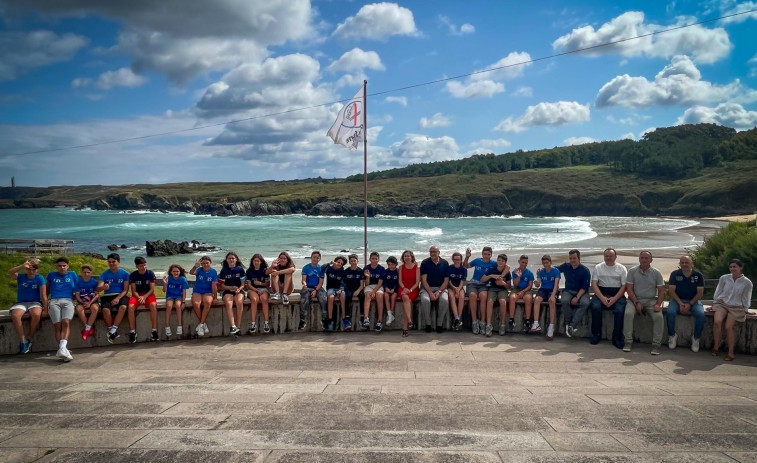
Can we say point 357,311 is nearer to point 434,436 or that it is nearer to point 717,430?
point 434,436

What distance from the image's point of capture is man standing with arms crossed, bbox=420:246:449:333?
9070 millimetres

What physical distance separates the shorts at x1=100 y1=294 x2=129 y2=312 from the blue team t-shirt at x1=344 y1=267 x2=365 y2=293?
3894 millimetres

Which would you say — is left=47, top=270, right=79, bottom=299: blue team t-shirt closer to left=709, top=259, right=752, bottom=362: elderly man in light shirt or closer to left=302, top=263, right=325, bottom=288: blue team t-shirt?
left=302, top=263, right=325, bottom=288: blue team t-shirt

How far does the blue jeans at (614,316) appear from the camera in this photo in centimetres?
817

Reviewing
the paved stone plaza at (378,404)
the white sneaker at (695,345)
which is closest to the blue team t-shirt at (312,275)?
the paved stone plaza at (378,404)

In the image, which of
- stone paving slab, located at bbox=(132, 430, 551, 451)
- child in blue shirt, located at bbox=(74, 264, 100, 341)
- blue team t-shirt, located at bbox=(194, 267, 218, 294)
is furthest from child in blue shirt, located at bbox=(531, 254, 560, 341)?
child in blue shirt, located at bbox=(74, 264, 100, 341)

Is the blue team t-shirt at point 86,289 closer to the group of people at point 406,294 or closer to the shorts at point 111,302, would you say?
the group of people at point 406,294

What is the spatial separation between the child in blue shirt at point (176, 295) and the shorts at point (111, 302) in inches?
26.8

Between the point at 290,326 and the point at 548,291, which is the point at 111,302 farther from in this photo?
the point at 548,291

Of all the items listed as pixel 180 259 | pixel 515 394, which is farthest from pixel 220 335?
pixel 180 259

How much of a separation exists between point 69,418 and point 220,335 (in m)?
3.99

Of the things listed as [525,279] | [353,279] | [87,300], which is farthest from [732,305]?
[87,300]

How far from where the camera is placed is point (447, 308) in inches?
359

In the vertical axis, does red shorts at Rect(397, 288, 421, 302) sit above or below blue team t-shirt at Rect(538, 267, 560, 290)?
below
